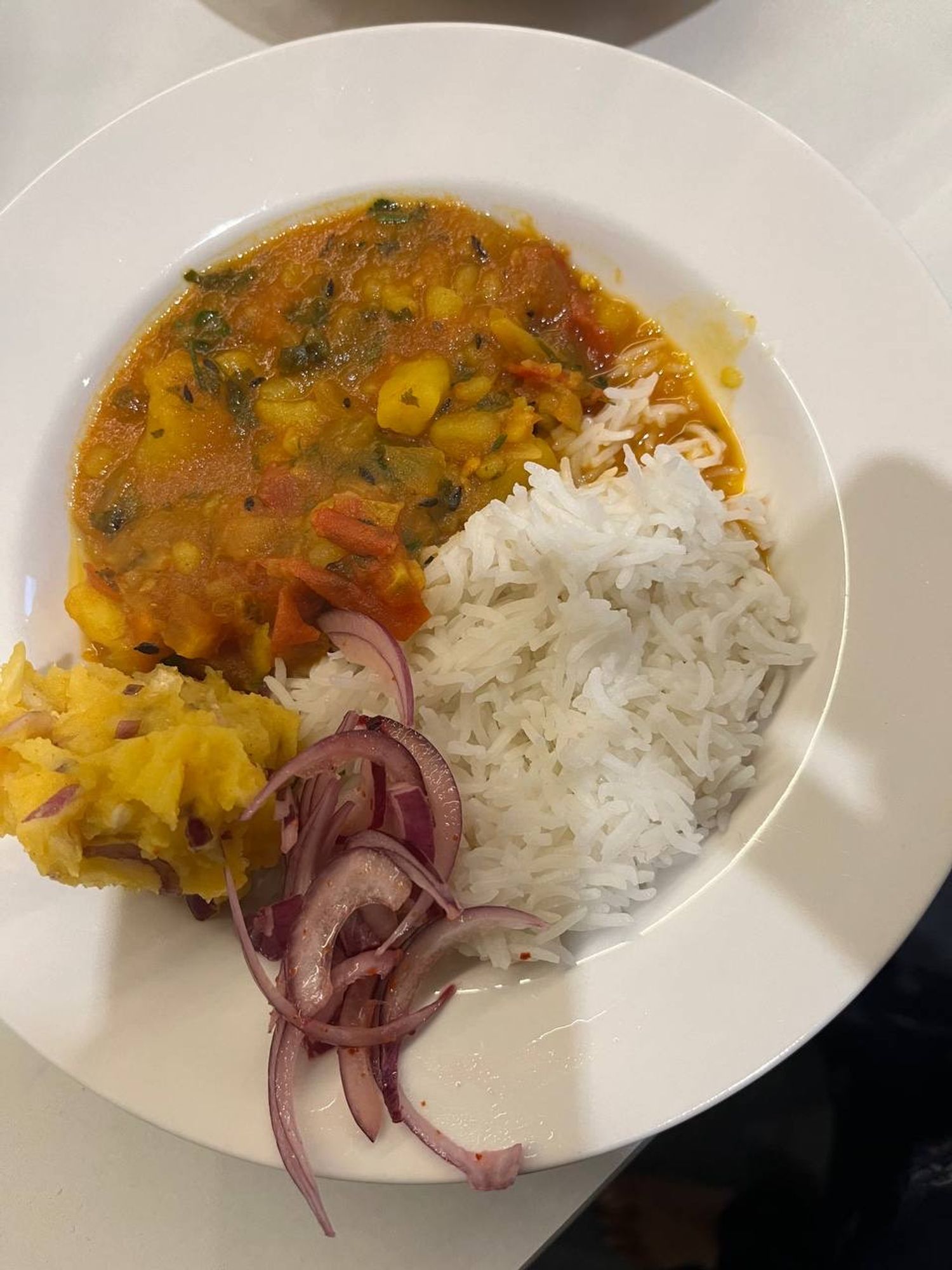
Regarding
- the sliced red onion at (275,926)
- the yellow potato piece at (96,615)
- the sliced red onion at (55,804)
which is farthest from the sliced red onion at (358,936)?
the yellow potato piece at (96,615)

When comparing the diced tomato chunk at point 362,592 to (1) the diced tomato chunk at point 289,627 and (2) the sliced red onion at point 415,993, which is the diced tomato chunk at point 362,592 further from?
(2) the sliced red onion at point 415,993

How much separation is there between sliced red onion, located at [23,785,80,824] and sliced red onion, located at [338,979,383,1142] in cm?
71

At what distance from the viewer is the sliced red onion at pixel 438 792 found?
1934mm

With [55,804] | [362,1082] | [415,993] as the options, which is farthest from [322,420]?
[362,1082]

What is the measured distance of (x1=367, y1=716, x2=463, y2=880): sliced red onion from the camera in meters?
1.93

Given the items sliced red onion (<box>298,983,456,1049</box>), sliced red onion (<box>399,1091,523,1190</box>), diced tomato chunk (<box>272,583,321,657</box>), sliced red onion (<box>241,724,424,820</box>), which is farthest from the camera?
diced tomato chunk (<box>272,583,321,657</box>)

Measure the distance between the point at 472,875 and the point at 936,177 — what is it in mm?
2141

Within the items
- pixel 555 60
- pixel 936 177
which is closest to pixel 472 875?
pixel 555 60

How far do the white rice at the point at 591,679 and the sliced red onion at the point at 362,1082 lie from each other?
35 centimetres

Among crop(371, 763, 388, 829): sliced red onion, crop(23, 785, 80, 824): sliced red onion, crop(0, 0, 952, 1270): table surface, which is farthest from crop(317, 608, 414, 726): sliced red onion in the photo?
crop(0, 0, 952, 1270): table surface

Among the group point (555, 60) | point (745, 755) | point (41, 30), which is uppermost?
point (555, 60)

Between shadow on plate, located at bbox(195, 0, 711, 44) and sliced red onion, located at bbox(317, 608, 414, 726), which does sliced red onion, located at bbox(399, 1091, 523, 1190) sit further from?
shadow on plate, located at bbox(195, 0, 711, 44)

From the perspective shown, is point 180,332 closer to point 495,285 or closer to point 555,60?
Answer: point 495,285

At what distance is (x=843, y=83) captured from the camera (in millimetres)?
2490
